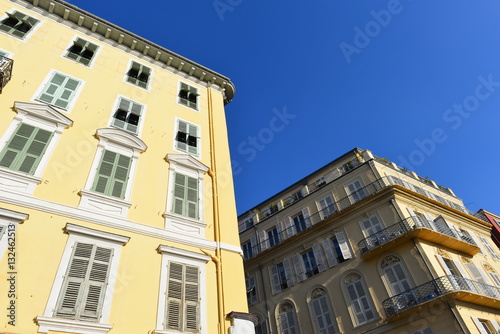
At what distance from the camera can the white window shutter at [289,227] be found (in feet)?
76.1

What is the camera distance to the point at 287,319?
64.7ft

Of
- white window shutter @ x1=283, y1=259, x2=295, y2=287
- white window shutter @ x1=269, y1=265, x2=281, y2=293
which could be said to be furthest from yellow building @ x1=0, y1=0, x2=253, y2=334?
white window shutter @ x1=269, y1=265, x2=281, y2=293

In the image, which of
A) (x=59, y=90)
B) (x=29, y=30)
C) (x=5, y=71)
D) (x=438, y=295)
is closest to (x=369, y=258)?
(x=438, y=295)

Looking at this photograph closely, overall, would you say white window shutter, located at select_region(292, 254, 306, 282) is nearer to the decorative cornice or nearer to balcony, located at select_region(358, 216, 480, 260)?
balcony, located at select_region(358, 216, 480, 260)

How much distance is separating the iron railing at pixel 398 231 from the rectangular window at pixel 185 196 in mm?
12265

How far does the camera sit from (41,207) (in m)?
6.89

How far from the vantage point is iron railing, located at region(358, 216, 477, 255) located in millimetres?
17337

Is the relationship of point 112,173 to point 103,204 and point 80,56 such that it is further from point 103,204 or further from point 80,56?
point 80,56

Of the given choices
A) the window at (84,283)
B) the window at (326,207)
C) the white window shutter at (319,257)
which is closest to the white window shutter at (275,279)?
the white window shutter at (319,257)

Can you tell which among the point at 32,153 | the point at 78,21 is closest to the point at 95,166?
the point at 32,153

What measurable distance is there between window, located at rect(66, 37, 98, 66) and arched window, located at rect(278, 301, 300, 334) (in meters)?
17.3

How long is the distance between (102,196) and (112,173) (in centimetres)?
90

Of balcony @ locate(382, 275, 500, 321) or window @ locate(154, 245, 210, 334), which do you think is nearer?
window @ locate(154, 245, 210, 334)

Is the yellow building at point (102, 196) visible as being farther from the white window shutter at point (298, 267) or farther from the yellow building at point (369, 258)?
the white window shutter at point (298, 267)
